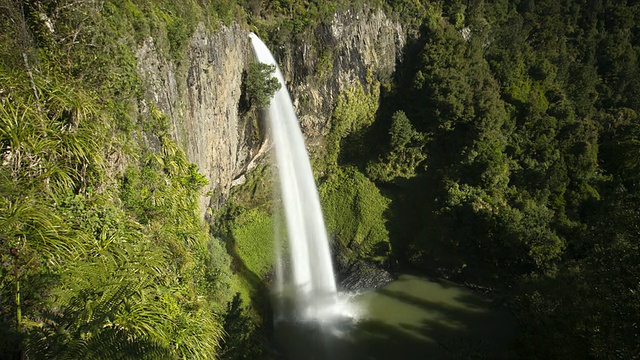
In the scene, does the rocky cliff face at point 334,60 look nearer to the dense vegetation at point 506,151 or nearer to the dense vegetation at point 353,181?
the dense vegetation at point 353,181

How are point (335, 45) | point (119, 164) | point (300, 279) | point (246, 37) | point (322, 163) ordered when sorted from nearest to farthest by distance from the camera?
point (119, 164) < point (246, 37) < point (300, 279) < point (335, 45) < point (322, 163)

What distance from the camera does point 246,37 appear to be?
48.9 ft

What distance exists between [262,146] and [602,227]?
1296cm

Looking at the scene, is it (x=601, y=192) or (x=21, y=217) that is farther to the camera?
(x=601, y=192)

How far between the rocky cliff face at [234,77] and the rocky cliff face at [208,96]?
0.03 meters

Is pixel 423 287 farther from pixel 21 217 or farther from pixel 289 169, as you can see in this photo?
pixel 21 217

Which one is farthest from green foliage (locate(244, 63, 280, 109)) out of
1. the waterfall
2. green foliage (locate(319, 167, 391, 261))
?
green foliage (locate(319, 167, 391, 261))

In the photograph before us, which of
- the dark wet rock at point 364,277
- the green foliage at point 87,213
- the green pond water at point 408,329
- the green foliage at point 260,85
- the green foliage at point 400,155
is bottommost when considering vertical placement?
the green pond water at point 408,329

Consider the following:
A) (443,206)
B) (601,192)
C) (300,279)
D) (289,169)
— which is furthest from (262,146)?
(601,192)

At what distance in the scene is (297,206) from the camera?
17.2 meters

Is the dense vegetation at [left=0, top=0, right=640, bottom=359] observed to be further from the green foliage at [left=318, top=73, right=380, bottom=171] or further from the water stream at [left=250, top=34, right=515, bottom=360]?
the water stream at [left=250, top=34, right=515, bottom=360]

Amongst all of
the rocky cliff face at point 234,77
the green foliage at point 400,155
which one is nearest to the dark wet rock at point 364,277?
the green foliage at point 400,155

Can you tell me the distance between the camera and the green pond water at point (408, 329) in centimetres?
1259

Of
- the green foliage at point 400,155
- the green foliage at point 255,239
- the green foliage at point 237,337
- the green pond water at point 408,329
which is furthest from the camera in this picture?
the green foliage at point 400,155
